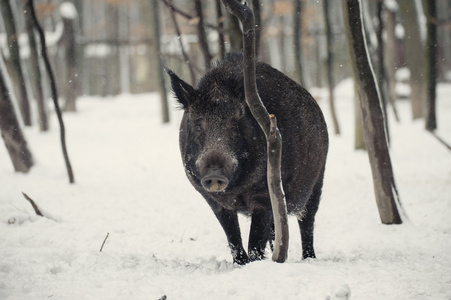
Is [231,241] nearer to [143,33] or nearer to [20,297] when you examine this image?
[20,297]

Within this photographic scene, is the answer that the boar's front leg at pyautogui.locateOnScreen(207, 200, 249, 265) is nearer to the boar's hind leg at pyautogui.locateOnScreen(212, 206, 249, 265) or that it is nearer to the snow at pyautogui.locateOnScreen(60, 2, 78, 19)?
the boar's hind leg at pyautogui.locateOnScreen(212, 206, 249, 265)

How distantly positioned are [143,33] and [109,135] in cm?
2505

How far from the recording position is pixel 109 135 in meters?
15.7

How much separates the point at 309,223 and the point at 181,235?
1.76m

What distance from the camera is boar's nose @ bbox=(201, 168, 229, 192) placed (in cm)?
326

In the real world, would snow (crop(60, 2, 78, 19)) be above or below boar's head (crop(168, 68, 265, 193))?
above

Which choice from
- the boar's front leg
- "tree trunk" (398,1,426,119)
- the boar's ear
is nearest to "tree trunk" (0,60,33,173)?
the boar's ear

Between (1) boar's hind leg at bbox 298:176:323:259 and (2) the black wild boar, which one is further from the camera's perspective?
(1) boar's hind leg at bbox 298:176:323:259

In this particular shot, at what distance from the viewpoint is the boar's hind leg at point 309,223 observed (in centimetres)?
497

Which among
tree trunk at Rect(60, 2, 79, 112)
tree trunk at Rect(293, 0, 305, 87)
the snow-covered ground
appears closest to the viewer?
the snow-covered ground

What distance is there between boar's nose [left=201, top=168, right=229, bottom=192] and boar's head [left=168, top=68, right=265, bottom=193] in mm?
201

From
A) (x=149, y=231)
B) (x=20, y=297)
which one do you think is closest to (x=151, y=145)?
(x=149, y=231)

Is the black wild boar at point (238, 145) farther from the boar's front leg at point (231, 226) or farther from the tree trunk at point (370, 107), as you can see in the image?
the tree trunk at point (370, 107)


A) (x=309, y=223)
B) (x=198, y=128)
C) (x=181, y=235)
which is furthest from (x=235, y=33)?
(x=198, y=128)
